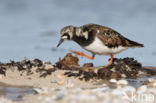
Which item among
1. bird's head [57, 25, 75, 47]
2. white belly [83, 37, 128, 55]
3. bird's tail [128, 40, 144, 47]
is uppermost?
bird's head [57, 25, 75, 47]

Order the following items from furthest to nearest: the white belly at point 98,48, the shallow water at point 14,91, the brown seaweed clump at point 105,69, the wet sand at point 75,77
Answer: the white belly at point 98,48 < the brown seaweed clump at point 105,69 < the wet sand at point 75,77 < the shallow water at point 14,91

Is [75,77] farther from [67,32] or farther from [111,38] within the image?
[111,38]

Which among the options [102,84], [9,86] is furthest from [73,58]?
[9,86]

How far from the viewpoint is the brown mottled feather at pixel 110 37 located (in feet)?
37.3

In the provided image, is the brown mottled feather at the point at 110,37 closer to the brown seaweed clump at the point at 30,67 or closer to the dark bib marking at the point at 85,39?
the dark bib marking at the point at 85,39

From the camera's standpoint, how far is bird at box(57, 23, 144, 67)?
11117 millimetres

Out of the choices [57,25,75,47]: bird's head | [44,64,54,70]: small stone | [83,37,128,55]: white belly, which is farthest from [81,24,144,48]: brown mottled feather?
[44,64,54,70]: small stone

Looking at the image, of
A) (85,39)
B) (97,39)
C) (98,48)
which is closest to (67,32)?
(85,39)

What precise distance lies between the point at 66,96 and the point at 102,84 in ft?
14.3

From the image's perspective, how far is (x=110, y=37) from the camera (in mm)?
11648

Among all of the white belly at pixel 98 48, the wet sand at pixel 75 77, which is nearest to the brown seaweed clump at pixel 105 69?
the wet sand at pixel 75 77

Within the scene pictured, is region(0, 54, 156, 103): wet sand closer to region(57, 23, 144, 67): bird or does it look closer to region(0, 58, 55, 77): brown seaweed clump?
region(0, 58, 55, 77): brown seaweed clump

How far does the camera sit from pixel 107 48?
11344 mm

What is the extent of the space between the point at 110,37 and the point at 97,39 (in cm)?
82
